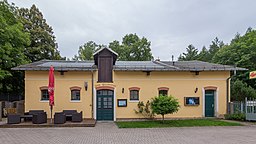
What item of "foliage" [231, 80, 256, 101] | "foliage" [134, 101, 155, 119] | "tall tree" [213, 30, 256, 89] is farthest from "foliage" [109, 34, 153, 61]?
"foliage" [134, 101, 155, 119]

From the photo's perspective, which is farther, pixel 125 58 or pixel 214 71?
pixel 125 58

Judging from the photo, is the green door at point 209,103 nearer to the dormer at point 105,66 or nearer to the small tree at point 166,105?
the small tree at point 166,105

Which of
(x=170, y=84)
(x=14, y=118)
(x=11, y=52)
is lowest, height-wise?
(x=14, y=118)

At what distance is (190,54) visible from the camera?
59.6m

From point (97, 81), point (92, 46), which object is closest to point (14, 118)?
point (97, 81)

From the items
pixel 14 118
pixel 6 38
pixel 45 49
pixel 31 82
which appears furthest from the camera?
pixel 45 49

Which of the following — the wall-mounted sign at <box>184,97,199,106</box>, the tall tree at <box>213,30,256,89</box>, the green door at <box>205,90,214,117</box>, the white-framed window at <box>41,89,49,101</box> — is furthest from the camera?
the tall tree at <box>213,30,256,89</box>

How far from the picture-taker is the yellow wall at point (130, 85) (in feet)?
64.4

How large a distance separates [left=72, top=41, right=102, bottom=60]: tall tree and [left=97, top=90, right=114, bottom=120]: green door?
35.8 meters

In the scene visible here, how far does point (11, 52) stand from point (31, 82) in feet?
16.3

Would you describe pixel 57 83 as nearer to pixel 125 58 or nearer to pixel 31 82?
pixel 31 82

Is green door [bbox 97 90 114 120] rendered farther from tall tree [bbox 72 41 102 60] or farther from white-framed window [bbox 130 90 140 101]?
tall tree [bbox 72 41 102 60]

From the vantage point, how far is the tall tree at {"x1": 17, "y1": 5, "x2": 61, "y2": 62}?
100 feet

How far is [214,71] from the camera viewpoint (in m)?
20.6
